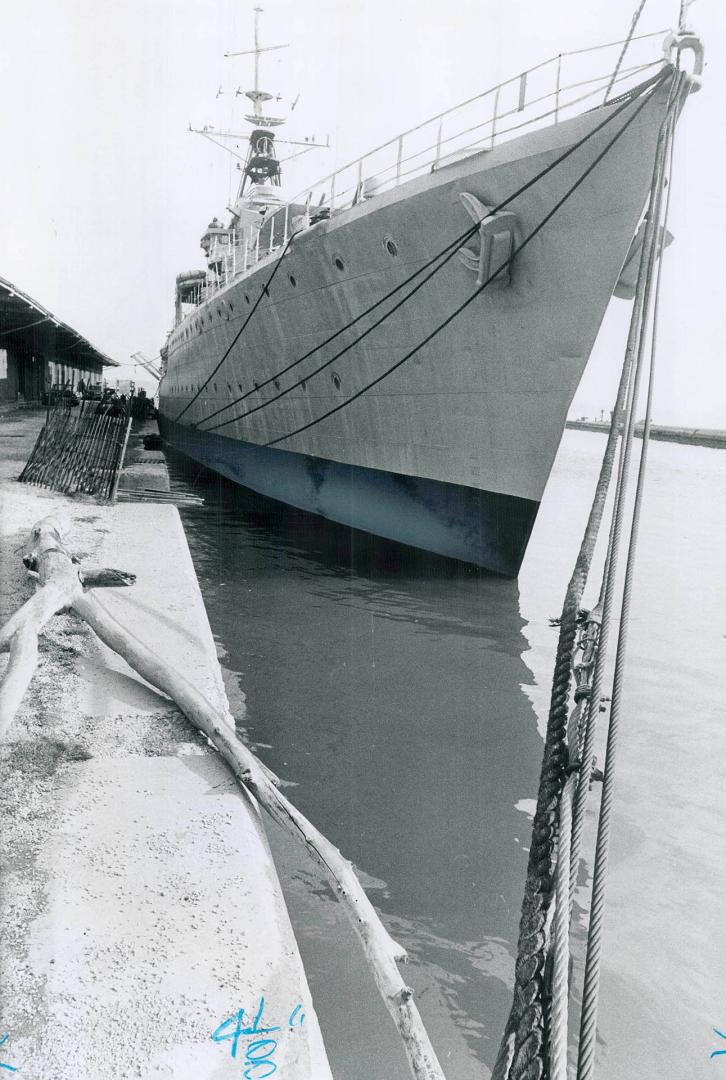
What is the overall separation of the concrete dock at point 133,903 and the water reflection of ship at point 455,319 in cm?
603

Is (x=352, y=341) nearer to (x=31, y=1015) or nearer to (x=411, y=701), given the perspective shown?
(x=411, y=701)

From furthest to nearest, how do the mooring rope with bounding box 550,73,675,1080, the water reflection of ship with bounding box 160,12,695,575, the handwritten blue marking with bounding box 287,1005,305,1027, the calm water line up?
the water reflection of ship with bounding box 160,12,695,575 < the calm water < the handwritten blue marking with bounding box 287,1005,305,1027 < the mooring rope with bounding box 550,73,675,1080

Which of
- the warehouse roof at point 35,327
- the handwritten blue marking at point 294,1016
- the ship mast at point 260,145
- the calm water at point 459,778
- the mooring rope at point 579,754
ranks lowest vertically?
the calm water at point 459,778

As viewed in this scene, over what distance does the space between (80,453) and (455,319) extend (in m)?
4.81

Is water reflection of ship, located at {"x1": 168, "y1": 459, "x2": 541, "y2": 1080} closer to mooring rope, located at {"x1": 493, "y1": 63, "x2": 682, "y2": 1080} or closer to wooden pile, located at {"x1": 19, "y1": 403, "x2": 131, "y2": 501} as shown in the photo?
mooring rope, located at {"x1": 493, "y1": 63, "x2": 682, "y2": 1080}

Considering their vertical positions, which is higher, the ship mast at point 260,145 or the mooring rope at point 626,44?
the ship mast at point 260,145

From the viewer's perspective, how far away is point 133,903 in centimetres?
222

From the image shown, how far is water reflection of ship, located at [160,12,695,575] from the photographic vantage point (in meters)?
7.93

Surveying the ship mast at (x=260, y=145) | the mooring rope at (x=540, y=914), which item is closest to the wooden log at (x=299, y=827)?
the mooring rope at (x=540, y=914)

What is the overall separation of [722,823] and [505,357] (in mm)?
5831

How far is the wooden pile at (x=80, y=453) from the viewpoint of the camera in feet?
30.5

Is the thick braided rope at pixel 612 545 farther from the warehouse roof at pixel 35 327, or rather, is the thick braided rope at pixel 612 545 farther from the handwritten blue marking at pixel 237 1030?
the warehouse roof at pixel 35 327

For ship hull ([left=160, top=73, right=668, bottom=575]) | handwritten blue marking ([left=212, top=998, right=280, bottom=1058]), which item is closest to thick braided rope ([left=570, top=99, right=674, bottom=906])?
handwritten blue marking ([left=212, top=998, right=280, bottom=1058])

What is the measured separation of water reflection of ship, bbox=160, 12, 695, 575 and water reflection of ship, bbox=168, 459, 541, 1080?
128 cm
